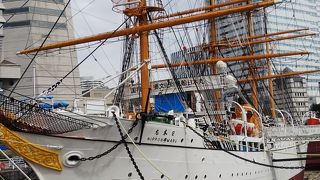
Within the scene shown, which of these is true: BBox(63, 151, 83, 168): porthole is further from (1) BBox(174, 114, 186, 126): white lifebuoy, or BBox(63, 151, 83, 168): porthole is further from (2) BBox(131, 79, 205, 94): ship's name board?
(2) BBox(131, 79, 205, 94): ship's name board

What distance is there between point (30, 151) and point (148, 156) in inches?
145

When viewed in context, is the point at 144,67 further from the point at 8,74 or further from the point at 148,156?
the point at 8,74

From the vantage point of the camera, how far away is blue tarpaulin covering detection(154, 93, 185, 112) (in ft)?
Result: 70.0

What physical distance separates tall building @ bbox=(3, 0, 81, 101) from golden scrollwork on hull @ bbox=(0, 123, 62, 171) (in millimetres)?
44754

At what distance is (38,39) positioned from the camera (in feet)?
197

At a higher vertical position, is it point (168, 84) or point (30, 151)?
point (168, 84)

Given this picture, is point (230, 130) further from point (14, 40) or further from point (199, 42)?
point (14, 40)

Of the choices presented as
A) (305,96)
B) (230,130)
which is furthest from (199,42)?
(305,96)

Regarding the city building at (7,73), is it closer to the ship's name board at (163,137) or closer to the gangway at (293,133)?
the gangway at (293,133)

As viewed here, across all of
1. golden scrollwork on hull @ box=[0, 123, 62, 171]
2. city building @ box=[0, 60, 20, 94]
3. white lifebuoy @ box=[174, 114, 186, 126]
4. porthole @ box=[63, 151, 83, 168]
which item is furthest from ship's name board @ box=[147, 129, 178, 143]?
city building @ box=[0, 60, 20, 94]

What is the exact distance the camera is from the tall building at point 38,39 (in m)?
58.2

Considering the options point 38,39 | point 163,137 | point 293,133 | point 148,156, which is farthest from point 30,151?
point 38,39

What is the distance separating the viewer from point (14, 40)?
6047 centimetres

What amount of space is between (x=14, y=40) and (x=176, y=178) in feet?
163
